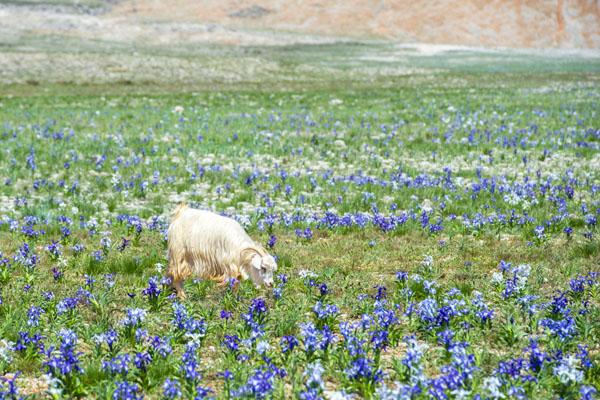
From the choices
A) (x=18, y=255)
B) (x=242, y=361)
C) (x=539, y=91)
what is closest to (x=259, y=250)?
(x=242, y=361)

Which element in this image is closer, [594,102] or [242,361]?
[242,361]

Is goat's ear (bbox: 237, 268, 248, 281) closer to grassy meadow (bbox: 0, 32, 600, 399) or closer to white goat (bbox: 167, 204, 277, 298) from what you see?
white goat (bbox: 167, 204, 277, 298)

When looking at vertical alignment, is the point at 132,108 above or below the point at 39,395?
above

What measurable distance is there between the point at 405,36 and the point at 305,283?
132 m

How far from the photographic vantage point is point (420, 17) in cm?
13525

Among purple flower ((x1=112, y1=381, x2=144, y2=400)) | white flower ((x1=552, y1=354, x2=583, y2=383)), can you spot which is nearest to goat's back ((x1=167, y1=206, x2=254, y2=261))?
purple flower ((x1=112, y1=381, x2=144, y2=400))

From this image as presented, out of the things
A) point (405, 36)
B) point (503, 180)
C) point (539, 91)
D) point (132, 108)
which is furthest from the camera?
point (405, 36)

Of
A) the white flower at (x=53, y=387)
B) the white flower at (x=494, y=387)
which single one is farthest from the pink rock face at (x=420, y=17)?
the white flower at (x=53, y=387)

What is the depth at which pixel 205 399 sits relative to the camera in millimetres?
4914

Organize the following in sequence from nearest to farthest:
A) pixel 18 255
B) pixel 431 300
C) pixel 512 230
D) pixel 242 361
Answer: pixel 242 361 → pixel 431 300 → pixel 18 255 → pixel 512 230

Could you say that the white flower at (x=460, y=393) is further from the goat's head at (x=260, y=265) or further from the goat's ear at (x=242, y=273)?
the goat's ear at (x=242, y=273)

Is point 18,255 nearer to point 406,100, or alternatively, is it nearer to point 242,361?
point 242,361

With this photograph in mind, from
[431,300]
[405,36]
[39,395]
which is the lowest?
[39,395]

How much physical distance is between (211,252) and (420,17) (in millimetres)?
140378
